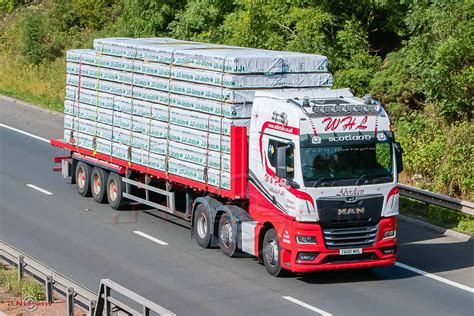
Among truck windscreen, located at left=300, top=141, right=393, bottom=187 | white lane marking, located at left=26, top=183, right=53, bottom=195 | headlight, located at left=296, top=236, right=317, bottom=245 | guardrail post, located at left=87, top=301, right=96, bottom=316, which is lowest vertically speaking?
white lane marking, located at left=26, top=183, right=53, bottom=195

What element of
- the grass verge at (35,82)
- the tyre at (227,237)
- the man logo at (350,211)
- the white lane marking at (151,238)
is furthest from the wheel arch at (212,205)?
the grass verge at (35,82)

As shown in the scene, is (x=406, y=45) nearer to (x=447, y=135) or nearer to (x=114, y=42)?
(x=447, y=135)

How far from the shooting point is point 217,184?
2109 cm

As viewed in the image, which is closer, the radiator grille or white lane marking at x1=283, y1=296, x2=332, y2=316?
white lane marking at x1=283, y1=296, x2=332, y2=316

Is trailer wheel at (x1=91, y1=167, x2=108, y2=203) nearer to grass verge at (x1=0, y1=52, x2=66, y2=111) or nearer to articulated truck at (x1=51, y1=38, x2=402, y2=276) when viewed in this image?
articulated truck at (x1=51, y1=38, x2=402, y2=276)

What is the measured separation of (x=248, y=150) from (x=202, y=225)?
220cm

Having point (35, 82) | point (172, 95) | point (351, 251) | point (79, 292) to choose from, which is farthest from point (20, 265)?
point (35, 82)

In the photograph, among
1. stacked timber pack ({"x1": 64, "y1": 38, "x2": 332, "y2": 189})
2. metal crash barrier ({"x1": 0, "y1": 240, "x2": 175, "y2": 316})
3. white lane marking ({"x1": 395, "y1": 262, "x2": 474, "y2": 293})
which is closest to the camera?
metal crash barrier ({"x1": 0, "y1": 240, "x2": 175, "y2": 316})

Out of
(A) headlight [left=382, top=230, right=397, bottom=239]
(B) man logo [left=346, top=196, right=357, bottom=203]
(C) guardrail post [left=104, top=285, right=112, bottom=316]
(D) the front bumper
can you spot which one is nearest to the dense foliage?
(A) headlight [left=382, top=230, right=397, bottom=239]

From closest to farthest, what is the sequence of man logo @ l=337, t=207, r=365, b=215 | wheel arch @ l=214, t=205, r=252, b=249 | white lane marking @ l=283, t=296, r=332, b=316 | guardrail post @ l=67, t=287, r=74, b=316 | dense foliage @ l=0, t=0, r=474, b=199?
guardrail post @ l=67, t=287, r=74, b=316 → white lane marking @ l=283, t=296, r=332, b=316 → man logo @ l=337, t=207, r=365, b=215 → wheel arch @ l=214, t=205, r=252, b=249 → dense foliage @ l=0, t=0, r=474, b=199

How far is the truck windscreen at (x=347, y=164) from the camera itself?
61.7ft

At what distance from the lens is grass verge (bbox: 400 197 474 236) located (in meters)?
23.5

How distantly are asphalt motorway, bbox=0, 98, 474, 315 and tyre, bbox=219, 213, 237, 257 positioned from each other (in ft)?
0.54

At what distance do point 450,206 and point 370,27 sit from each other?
12.5 metres
